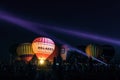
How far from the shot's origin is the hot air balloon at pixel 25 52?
50656 millimetres

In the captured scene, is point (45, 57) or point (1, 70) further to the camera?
point (45, 57)

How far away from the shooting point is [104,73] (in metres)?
33.3

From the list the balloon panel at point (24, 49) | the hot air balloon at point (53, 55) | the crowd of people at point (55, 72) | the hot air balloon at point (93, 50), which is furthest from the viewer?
the hot air balloon at point (93, 50)

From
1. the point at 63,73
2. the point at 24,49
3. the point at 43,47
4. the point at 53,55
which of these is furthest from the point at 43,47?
the point at 63,73

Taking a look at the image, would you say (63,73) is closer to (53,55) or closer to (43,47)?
(43,47)

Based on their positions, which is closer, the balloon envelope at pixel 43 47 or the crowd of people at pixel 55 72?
the crowd of people at pixel 55 72

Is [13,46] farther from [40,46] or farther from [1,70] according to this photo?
[1,70]

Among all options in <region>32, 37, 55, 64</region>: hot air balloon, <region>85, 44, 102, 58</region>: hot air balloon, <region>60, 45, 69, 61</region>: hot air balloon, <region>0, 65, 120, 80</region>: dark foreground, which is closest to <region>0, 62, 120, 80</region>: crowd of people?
<region>0, 65, 120, 80</region>: dark foreground

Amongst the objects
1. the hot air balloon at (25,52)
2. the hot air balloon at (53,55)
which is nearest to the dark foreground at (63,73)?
the hot air balloon at (53,55)

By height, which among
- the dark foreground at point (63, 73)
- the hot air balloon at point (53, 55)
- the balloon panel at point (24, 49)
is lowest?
the dark foreground at point (63, 73)

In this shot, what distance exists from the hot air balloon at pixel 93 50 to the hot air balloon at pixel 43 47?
8.04 meters

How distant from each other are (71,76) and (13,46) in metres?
27.2

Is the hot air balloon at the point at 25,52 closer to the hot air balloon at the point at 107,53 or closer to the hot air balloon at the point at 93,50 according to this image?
the hot air balloon at the point at 93,50

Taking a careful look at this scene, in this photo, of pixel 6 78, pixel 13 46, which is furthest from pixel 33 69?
pixel 13 46
